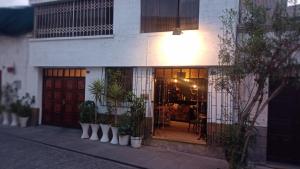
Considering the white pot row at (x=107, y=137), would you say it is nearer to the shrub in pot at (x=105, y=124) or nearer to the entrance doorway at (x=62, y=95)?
the shrub in pot at (x=105, y=124)

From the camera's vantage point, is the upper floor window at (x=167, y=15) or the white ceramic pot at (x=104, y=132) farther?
the white ceramic pot at (x=104, y=132)

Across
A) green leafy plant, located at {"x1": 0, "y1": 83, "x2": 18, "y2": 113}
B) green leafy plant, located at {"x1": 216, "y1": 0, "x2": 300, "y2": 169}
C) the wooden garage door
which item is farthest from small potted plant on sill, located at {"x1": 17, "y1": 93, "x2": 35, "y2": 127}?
the wooden garage door

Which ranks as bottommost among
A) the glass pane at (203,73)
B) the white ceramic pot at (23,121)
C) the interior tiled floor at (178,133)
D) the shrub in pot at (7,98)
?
the interior tiled floor at (178,133)

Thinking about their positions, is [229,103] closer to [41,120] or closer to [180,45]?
[180,45]

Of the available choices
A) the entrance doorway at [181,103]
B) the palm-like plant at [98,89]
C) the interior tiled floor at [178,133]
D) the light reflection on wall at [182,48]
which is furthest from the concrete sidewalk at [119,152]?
the light reflection on wall at [182,48]

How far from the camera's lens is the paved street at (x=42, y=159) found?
9.20m

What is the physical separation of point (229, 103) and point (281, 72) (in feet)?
10.0

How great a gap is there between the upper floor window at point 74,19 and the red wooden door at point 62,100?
76.1 inches

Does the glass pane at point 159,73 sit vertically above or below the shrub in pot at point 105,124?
above

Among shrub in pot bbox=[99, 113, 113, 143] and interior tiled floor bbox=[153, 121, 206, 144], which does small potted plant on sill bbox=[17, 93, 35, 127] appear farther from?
interior tiled floor bbox=[153, 121, 206, 144]

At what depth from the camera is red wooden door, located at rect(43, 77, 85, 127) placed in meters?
14.3

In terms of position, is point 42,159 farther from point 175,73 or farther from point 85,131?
point 175,73

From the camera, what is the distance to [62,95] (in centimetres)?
1480

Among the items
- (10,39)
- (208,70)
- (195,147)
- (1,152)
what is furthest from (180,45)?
(1,152)
